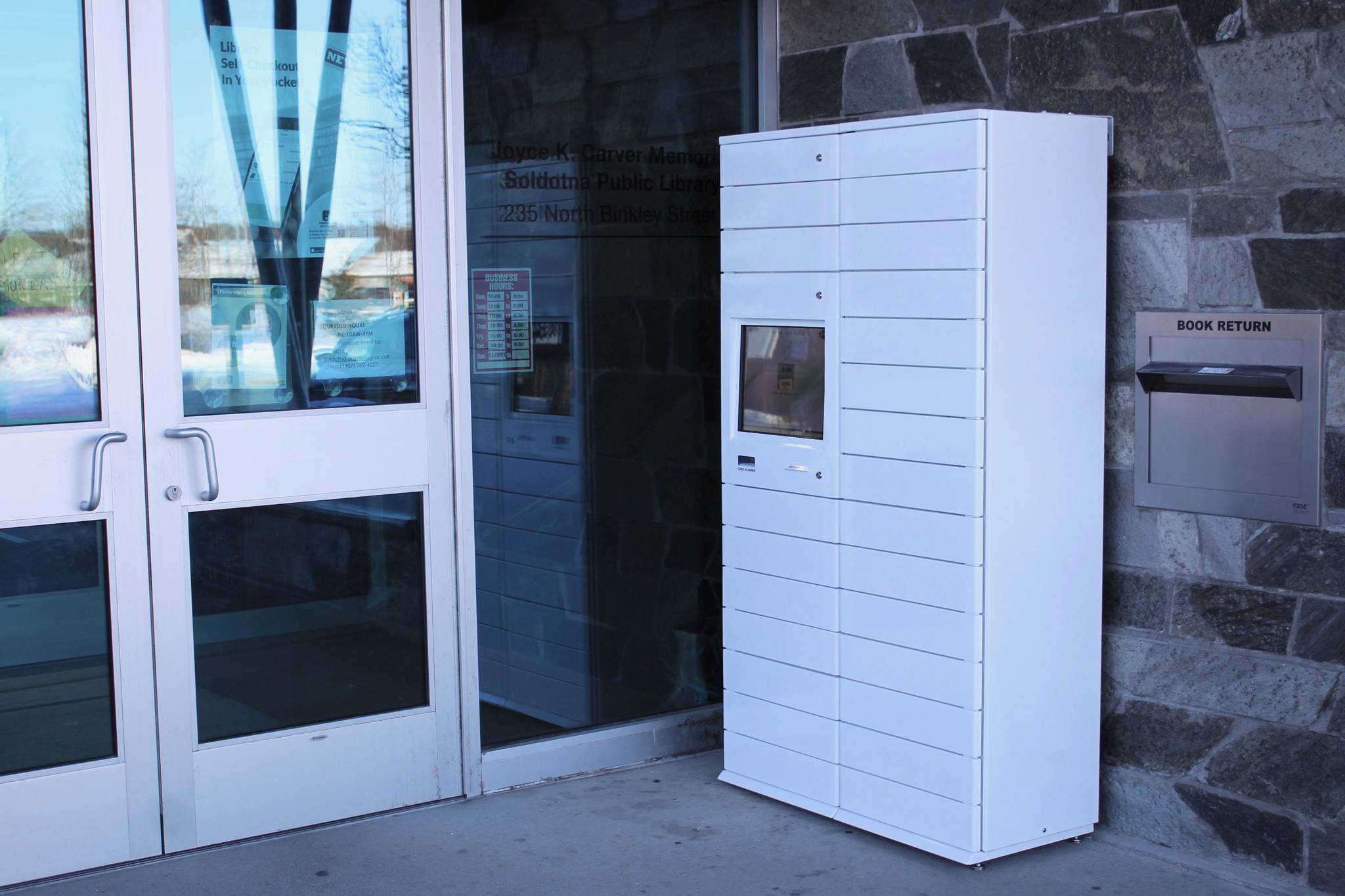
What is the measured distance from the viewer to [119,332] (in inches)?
147

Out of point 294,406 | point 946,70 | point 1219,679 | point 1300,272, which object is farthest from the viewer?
point 946,70

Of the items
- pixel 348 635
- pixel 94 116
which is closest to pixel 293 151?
pixel 94 116

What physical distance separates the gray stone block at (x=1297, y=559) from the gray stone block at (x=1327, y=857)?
59 cm

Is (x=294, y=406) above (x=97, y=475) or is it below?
above

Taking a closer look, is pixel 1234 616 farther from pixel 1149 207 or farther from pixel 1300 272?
pixel 1149 207

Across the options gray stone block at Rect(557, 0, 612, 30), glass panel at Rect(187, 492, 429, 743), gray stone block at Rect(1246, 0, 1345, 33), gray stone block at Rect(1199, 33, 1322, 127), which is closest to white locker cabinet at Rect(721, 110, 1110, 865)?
gray stone block at Rect(1199, 33, 1322, 127)

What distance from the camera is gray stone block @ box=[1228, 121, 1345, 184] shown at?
137 inches

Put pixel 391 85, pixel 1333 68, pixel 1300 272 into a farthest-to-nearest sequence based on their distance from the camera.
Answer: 1. pixel 391 85
2. pixel 1300 272
3. pixel 1333 68

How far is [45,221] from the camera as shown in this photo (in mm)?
3662

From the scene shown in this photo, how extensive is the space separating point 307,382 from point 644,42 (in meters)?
1.59

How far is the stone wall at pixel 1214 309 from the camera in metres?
3.55

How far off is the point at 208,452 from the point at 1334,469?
2.88 metres

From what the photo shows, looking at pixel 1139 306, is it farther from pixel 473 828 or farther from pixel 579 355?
pixel 473 828

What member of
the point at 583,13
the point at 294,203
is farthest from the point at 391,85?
the point at 583,13
